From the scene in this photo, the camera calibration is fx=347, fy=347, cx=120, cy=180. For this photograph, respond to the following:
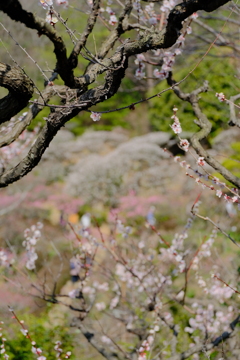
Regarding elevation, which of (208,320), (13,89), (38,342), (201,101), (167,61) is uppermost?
(201,101)

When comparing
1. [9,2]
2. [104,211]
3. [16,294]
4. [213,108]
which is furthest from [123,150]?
[9,2]

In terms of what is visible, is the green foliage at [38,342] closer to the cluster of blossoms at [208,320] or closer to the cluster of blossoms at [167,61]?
the cluster of blossoms at [208,320]

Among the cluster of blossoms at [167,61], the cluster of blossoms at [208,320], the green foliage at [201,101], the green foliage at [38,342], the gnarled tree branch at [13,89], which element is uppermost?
the green foliage at [201,101]

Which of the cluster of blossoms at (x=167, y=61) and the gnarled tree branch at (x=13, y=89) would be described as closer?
the gnarled tree branch at (x=13, y=89)

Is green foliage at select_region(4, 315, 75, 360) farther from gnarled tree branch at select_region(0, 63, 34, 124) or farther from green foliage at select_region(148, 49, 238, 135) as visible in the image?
green foliage at select_region(148, 49, 238, 135)

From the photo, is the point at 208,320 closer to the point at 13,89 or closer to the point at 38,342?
the point at 38,342

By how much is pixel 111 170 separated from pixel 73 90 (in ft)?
24.0

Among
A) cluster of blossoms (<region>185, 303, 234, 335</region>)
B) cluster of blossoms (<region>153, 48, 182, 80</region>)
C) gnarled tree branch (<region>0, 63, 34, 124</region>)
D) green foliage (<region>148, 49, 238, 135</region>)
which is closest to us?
gnarled tree branch (<region>0, 63, 34, 124</region>)

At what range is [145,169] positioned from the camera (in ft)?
33.4

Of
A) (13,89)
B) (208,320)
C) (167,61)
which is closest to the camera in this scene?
(13,89)

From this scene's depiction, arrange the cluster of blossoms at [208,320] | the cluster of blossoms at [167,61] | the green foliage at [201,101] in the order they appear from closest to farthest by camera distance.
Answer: the cluster of blossoms at [167,61] → the cluster of blossoms at [208,320] → the green foliage at [201,101]

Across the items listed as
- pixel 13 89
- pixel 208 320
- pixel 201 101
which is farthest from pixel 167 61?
pixel 201 101

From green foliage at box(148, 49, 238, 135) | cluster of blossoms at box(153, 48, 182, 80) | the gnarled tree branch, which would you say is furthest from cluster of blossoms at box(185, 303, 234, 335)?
green foliage at box(148, 49, 238, 135)

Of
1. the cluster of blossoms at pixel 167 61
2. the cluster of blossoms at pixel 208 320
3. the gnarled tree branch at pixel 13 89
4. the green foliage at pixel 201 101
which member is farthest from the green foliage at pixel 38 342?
the green foliage at pixel 201 101
